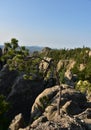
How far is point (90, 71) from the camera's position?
152 m

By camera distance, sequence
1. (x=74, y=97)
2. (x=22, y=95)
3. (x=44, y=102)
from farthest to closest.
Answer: (x=22, y=95) < (x=44, y=102) < (x=74, y=97)

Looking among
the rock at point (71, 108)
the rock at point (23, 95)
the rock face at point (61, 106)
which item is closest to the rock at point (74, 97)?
the rock face at point (61, 106)

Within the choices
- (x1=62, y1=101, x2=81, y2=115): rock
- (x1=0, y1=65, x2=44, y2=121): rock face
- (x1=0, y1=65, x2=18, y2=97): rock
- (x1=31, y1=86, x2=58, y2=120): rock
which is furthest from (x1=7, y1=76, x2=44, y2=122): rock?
(x1=62, y1=101, x2=81, y2=115): rock

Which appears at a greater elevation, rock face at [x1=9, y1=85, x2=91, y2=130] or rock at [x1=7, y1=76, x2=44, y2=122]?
rock face at [x1=9, y1=85, x2=91, y2=130]

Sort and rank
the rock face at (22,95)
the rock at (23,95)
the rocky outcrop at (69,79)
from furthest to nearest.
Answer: the rocky outcrop at (69,79) < the rock at (23,95) < the rock face at (22,95)

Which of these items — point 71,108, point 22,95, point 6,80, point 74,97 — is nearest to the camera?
point 71,108

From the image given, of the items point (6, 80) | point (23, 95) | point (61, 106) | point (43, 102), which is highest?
point (61, 106)

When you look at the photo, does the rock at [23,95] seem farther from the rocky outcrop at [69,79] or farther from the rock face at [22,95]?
the rocky outcrop at [69,79]

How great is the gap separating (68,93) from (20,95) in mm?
16969

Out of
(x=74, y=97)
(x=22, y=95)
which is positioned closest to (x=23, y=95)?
(x=22, y=95)

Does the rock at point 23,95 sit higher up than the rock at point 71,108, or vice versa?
the rock at point 71,108

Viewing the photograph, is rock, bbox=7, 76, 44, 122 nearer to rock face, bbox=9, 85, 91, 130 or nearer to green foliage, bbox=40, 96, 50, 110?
rock face, bbox=9, 85, 91, 130

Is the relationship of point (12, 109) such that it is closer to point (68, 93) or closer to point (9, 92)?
point (9, 92)

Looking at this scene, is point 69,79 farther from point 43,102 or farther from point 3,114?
point 43,102
